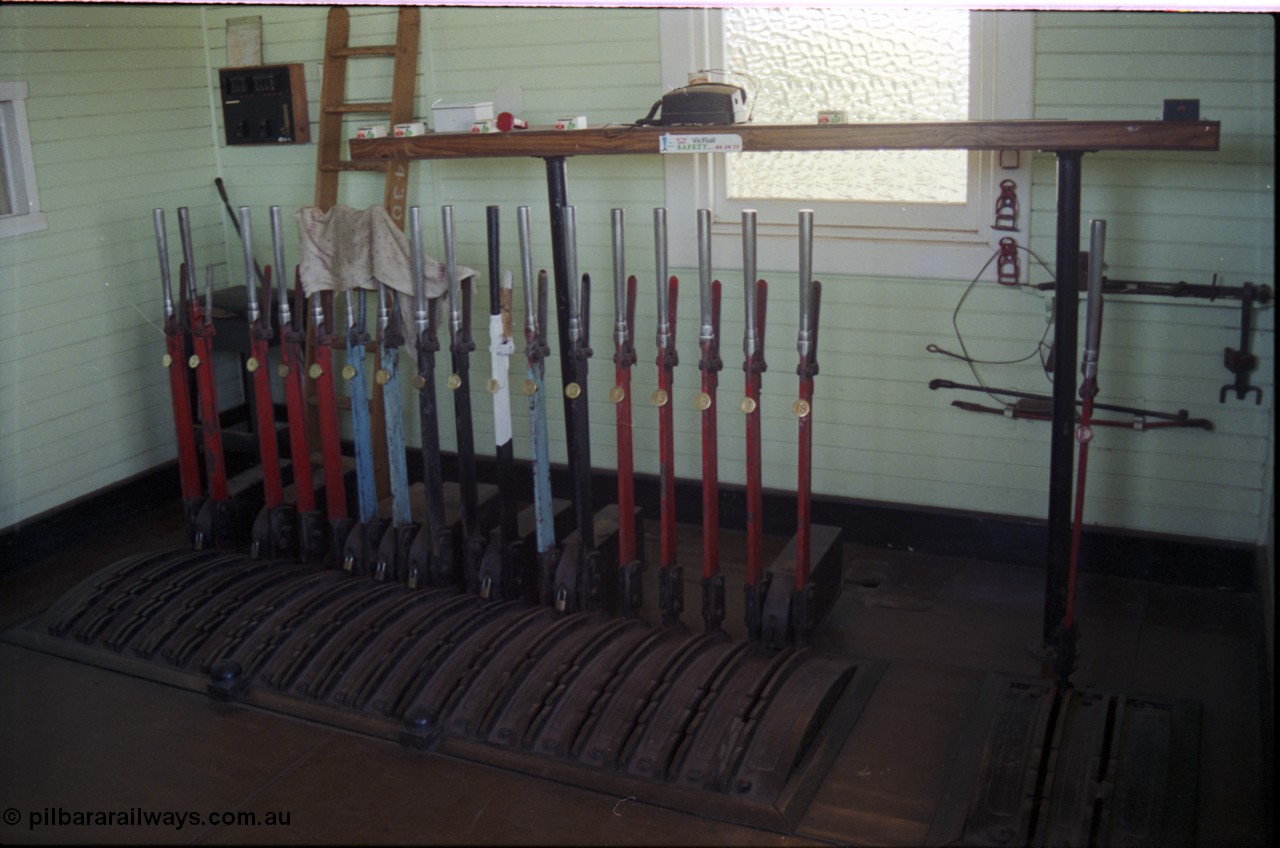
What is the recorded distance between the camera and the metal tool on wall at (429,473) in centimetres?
402

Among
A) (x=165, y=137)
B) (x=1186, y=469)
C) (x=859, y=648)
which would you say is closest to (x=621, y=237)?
(x=859, y=648)

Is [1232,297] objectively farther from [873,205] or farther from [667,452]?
[667,452]

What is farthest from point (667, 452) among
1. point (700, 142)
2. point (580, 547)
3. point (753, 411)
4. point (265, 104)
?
point (265, 104)

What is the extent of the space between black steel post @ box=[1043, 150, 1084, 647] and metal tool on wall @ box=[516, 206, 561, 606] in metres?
1.52

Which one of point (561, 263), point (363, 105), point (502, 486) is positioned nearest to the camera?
point (561, 263)

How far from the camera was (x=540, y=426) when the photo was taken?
4012 millimetres

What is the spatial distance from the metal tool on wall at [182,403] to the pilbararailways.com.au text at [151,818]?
1.62m

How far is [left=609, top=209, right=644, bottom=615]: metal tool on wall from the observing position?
3.80 m

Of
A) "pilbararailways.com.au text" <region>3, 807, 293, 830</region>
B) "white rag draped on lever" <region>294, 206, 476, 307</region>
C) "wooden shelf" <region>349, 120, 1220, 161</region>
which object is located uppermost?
"wooden shelf" <region>349, 120, 1220, 161</region>

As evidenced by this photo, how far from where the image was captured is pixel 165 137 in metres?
4.96

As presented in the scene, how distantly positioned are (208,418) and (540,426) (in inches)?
52.5

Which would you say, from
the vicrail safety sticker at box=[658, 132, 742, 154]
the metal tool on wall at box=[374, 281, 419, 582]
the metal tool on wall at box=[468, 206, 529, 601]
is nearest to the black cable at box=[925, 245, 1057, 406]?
the vicrail safety sticker at box=[658, 132, 742, 154]

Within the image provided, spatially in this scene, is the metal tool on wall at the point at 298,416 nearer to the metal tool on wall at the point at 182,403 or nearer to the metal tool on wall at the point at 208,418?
the metal tool on wall at the point at 208,418

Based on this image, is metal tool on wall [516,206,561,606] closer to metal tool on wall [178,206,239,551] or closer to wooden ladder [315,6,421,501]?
wooden ladder [315,6,421,501]
